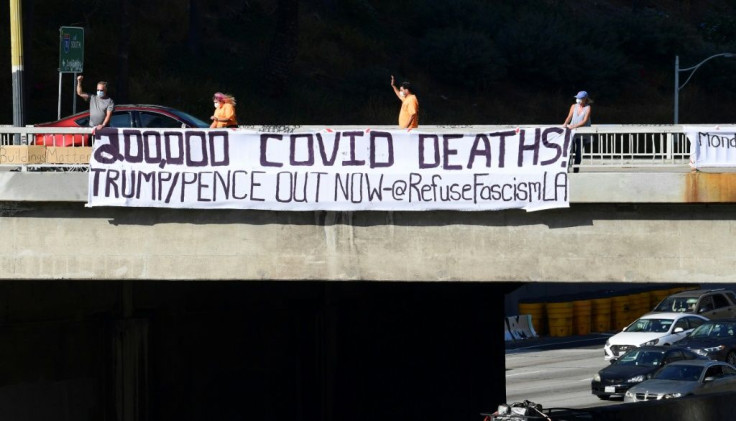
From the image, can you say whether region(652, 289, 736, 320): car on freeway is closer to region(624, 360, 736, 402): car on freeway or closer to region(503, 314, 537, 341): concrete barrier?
region(503, 314, 537, 341): concrete barrier

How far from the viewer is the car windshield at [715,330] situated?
33.9 m

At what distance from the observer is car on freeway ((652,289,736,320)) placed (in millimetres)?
40750

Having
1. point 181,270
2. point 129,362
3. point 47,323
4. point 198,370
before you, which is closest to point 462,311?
point 198,370

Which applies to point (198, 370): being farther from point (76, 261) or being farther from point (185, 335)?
point (76, 261)

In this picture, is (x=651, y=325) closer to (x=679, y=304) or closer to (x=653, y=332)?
(x=653, y=332)

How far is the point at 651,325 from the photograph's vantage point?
121 feet

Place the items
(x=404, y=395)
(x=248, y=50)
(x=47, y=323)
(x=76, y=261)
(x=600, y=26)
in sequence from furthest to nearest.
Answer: (x=600, y=26) < (x=248, y=50) < (x=404, y=395) < (x=47, y=323) < (x=76, y=261)

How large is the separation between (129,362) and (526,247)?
971cm

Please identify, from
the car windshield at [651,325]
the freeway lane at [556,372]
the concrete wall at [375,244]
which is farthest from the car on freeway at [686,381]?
the concrete wall at [375,244]

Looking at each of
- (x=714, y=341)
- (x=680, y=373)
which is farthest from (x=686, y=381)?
(x=714, y=341)

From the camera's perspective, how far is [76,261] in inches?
601

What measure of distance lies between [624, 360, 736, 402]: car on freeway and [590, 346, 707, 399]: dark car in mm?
1261

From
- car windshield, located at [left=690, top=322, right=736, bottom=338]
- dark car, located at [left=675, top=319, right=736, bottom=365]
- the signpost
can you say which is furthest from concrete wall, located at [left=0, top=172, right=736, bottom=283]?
car windshield, located at [left=690, top=322, right=736, bottom=338]

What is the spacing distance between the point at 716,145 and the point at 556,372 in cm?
2214
